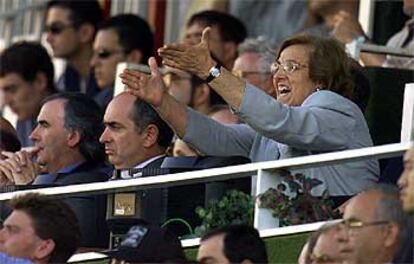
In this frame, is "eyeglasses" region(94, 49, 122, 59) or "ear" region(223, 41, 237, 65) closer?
"ear" region(223, 41, 237, 65)

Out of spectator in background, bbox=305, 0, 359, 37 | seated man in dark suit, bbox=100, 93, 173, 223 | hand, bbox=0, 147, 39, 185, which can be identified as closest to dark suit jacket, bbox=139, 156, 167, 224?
seated man in dark suit, bbox=100, 93, 173, 223

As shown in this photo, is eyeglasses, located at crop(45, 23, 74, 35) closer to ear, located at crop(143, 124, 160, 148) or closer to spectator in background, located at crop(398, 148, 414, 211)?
ear, located at crop(143, 124, 160, 148)

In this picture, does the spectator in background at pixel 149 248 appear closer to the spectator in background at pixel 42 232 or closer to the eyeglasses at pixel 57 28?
the spectator in background at pixel 42 232

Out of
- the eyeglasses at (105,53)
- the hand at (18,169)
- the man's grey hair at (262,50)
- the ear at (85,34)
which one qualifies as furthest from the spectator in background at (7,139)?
the ear at (85,34)

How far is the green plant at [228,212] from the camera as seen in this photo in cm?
990

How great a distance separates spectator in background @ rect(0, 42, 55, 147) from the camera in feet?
48.6

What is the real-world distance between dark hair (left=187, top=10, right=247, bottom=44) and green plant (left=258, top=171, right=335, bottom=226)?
455cm

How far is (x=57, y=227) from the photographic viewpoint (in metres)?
9.15

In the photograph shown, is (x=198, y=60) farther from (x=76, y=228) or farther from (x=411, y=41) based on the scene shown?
(x=411, y=41)

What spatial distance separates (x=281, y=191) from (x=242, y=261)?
1220 mm

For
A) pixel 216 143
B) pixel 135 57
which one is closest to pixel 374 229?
pixel 216 143

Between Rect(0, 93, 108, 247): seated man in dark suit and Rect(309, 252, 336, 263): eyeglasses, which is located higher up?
Rect(0, 93, 108, 247): seated man in dark suit

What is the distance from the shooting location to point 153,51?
1497cm

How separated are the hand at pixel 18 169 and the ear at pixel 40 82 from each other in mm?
3485
